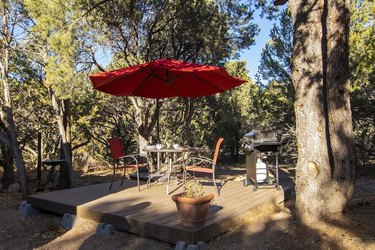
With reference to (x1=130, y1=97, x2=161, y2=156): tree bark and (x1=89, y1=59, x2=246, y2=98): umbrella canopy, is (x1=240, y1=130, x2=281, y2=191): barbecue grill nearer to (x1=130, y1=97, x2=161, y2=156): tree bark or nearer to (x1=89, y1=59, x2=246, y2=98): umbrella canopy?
(x1=89, y1=59, x2=246, y2=98): umbrella canopy

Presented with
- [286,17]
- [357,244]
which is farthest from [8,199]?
[286,17]

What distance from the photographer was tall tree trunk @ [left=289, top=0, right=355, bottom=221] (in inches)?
133

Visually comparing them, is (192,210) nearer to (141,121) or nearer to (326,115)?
(326,115)

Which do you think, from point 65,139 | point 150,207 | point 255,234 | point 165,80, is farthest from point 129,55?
point 255,234

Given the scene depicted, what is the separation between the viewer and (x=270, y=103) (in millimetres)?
10758

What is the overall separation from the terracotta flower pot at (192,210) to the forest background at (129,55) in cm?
426

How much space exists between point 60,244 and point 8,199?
355 centimetres

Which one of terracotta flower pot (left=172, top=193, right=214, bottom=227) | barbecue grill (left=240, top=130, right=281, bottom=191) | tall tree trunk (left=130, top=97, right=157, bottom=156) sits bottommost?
terracotta flower pot (left=172, top=193, right=214, bottom=227)

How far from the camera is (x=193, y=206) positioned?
130 inches

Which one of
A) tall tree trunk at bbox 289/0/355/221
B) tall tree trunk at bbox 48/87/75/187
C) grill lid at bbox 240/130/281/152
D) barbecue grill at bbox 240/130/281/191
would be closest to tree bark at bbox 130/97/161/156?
tall tree trunk at bbox 48/87/75/187

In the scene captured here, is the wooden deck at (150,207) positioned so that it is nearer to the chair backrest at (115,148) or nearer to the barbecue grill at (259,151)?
the barbecue grill at (259,151)

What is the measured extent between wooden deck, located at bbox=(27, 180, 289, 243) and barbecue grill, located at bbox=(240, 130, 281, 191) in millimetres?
243

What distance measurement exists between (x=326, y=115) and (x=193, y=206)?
5.17ft

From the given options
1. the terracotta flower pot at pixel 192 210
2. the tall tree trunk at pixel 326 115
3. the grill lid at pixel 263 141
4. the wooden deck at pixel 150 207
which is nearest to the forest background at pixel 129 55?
the wooden deck at pixel 150 207
